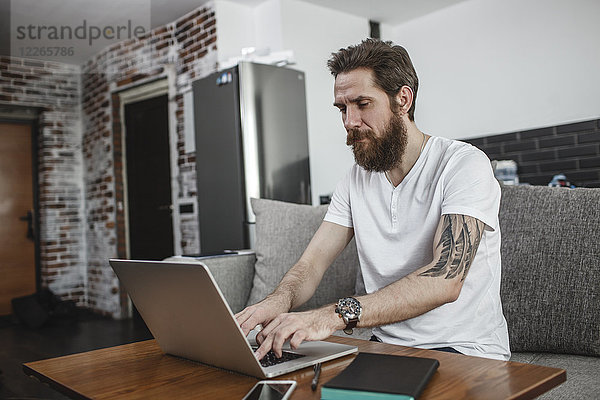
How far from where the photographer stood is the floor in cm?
317

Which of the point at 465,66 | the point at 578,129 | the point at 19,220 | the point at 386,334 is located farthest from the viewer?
the point at 19,220

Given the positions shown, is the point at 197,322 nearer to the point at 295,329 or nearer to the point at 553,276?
the point at 295,329

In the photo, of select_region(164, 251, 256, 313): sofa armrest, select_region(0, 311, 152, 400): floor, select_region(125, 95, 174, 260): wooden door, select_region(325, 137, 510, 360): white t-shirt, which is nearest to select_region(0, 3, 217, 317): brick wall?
select_region(125, 95, 174, 260): wooden door

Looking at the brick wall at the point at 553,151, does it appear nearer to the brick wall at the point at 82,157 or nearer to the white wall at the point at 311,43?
the white wall at the point at 311,43

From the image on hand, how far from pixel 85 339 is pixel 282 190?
2050 millimetres

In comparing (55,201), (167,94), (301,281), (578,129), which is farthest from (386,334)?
(55,201)

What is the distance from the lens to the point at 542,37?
429 centimetres

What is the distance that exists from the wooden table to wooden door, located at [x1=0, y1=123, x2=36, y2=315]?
16.3ft

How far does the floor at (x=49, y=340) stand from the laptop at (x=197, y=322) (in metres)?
2.23

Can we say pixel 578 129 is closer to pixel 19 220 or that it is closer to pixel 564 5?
pixel 564 5

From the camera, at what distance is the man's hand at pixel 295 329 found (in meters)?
1.01

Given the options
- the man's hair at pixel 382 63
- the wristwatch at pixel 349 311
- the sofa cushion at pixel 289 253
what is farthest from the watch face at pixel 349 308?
the sofa cushion at pixel 289 253

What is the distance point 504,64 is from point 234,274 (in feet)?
10.7
